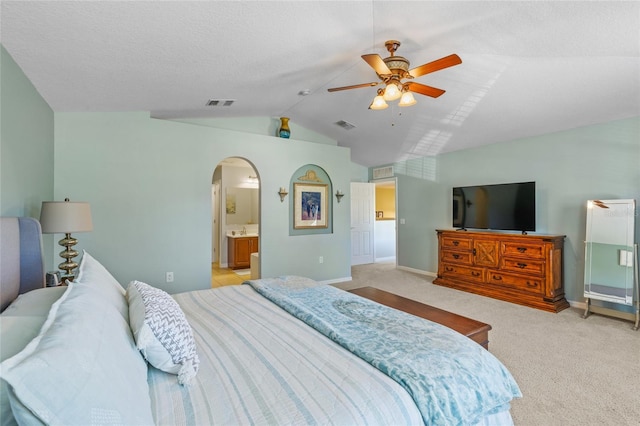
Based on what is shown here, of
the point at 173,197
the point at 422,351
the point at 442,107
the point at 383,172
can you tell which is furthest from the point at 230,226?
the point at 422,351

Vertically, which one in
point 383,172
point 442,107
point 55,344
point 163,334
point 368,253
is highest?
point 442,107

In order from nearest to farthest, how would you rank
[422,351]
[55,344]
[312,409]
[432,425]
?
[55,344], [312,409], [432,425], [422,351]

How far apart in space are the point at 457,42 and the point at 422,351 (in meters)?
2.59

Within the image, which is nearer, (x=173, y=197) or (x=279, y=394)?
(x=279, y=394)

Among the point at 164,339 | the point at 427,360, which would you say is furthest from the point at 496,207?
the point at 164,339

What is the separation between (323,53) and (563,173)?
144 inches

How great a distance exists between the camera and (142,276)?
3.85 meters

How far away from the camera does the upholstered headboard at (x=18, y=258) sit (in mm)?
1557

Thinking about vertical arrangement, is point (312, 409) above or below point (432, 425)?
above

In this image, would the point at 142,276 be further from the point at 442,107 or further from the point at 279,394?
the point at 442,107

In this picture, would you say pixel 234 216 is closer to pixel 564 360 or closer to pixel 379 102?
pixel 379 102

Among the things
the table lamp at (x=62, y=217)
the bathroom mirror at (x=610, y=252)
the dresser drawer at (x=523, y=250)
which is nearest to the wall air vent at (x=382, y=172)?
the dresser drawer at (x=523, y=250)

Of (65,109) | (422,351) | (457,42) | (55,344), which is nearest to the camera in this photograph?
(55,344)

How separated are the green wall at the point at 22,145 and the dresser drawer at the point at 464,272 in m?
5.35
